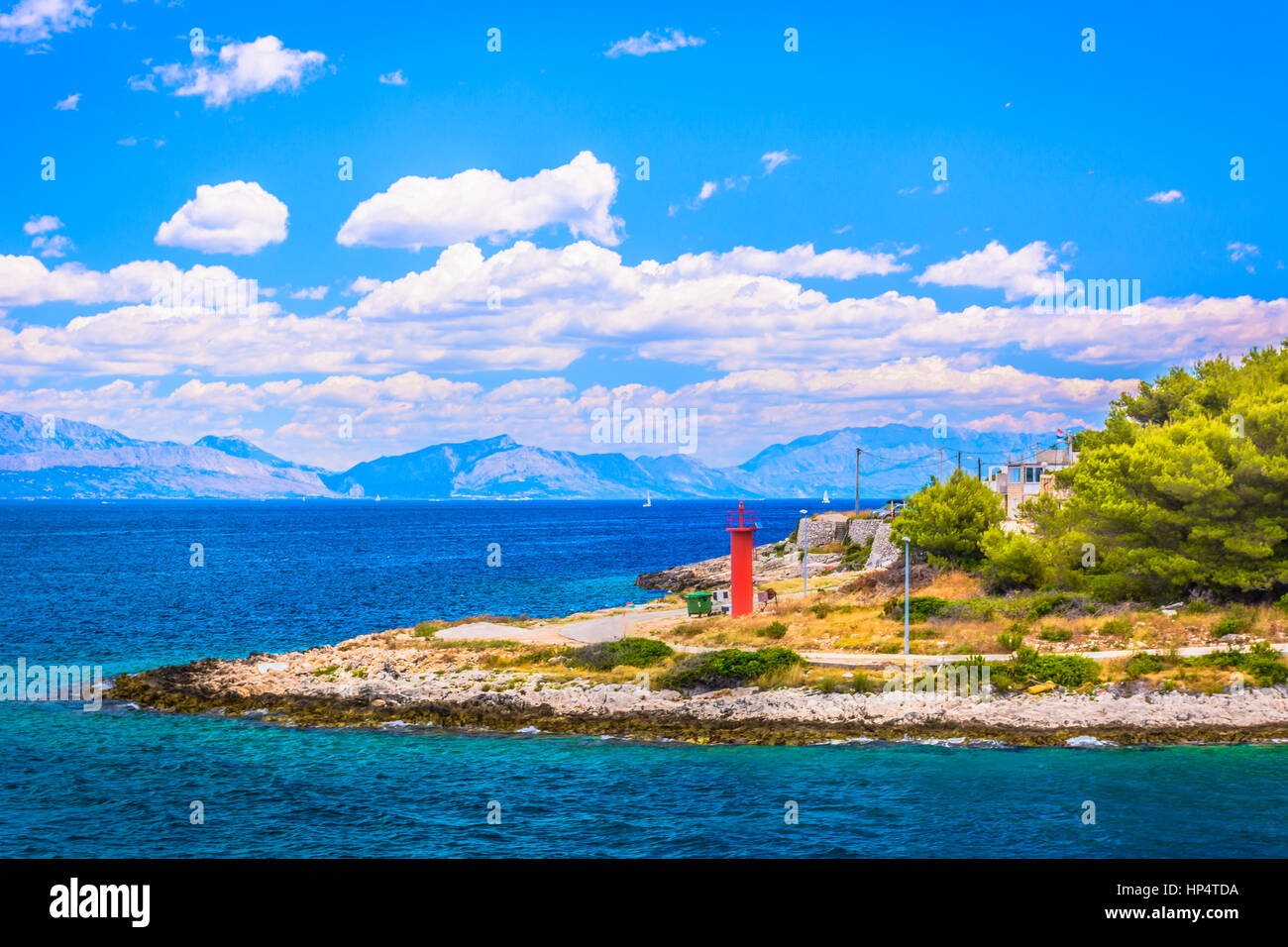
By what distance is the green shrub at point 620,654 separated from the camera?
37.7 m

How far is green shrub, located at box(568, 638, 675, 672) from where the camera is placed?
3772 cm

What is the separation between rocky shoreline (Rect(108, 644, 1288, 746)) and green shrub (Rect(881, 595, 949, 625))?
9659mm

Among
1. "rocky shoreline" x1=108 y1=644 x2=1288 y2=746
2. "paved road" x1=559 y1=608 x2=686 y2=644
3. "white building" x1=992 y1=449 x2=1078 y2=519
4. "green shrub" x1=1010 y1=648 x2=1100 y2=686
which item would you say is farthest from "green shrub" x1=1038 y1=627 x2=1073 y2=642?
"white building" x1=992 y1=449 x2=1078 y2=519

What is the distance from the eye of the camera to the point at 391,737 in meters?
32.1

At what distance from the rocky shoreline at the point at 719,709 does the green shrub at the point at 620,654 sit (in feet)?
6.63

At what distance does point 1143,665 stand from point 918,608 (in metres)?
10.9

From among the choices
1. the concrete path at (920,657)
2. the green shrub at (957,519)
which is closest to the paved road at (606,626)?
the concrete path at (920,657)

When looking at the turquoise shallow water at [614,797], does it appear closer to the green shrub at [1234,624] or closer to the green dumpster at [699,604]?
the green shrub at [1234,624]

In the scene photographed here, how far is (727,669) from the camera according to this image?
35219 millimetres

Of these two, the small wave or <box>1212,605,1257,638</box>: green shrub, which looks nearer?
the small wave

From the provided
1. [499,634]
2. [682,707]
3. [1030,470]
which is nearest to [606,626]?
[499,634]

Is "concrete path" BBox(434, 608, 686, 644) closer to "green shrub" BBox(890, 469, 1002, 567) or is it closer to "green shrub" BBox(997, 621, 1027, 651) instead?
"green shrub" BBox(890, 469, 1002, 567)
